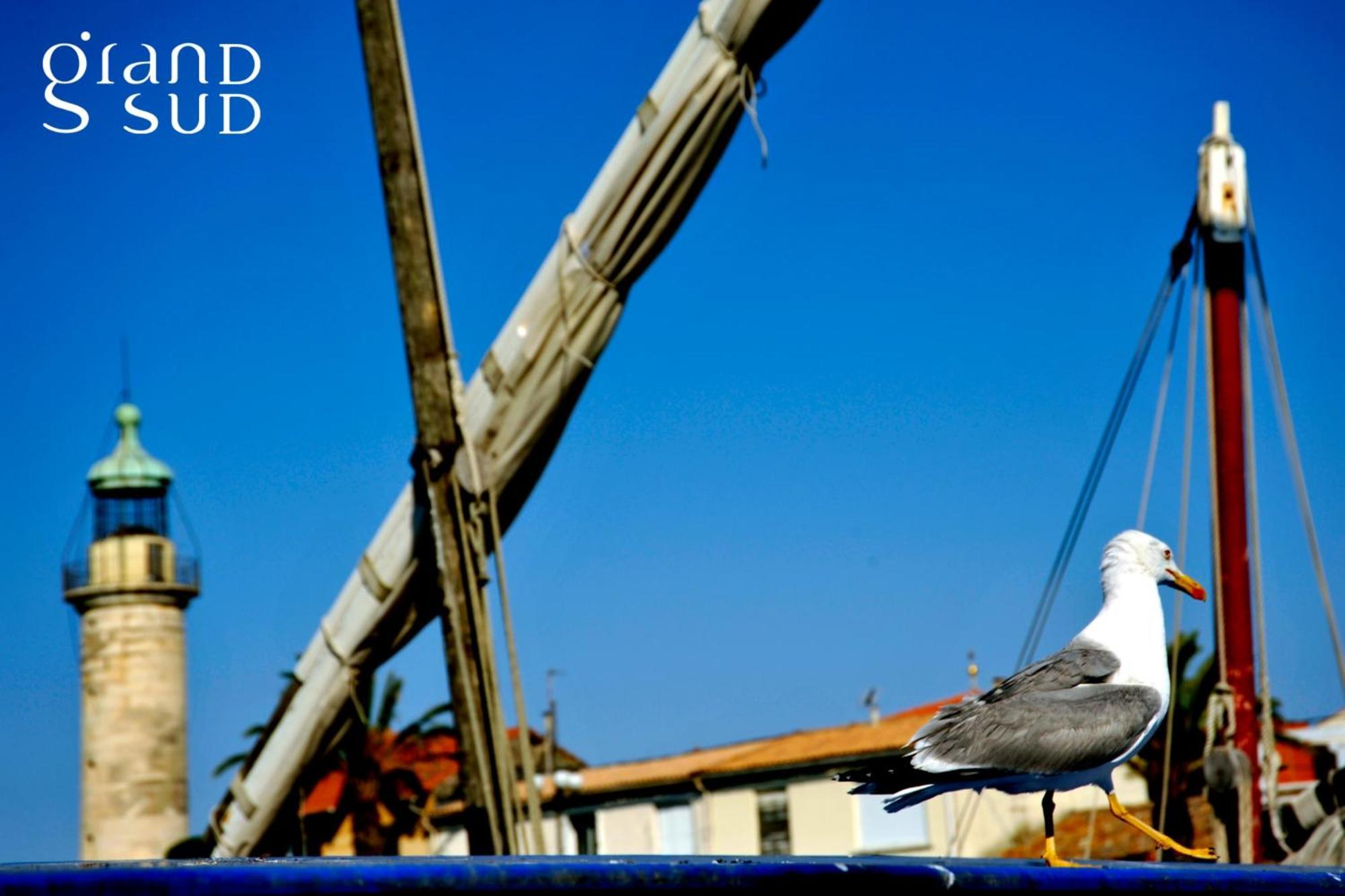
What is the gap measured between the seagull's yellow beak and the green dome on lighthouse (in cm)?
6145

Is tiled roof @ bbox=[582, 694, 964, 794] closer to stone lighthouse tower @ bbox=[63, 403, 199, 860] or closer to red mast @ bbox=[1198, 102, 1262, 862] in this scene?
stone lighthouse tower @ bbox=[63, 403, 199, 860]

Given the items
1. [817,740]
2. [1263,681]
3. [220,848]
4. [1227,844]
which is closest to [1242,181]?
[1263,681]

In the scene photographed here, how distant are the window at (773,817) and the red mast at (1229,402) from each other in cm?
3906

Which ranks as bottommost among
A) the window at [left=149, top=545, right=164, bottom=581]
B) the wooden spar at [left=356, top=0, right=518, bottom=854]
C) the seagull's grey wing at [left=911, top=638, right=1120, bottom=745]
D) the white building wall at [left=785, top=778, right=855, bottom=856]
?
the seagull's grey wing at [left=911, top=638, right=1120, bottom=745]

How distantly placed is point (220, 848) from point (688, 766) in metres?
44.9

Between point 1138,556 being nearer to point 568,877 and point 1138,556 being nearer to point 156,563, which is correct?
point 568,877

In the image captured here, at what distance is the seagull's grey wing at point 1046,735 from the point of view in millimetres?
5305

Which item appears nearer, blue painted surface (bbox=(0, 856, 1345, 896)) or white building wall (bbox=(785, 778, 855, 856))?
blue painted surface (bbox=(0, 856, 1345, 896))

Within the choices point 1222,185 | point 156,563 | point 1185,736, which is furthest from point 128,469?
point 1222,185

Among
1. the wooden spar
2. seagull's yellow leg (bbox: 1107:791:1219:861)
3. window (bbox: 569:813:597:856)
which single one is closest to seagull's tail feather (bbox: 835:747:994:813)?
seagull's yellow leg (bbox: 1107:791:1219:861)

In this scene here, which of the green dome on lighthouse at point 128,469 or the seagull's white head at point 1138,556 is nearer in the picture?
the seagull's white head at point 1138,556

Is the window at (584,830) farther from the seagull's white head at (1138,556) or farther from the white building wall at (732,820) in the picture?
the seagull's white head at (1138,556)

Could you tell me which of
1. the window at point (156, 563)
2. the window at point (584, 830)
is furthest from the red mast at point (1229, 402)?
the window at point (156, 563)

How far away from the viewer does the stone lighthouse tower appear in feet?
191
